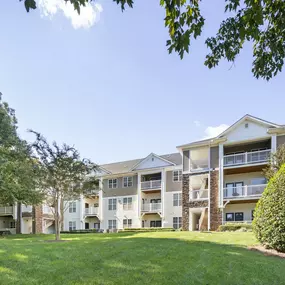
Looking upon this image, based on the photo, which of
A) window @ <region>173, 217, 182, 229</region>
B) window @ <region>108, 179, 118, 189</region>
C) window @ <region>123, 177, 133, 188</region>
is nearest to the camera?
window @ <region>173, 217, 182, 229</region>

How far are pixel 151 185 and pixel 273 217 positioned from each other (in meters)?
25.5

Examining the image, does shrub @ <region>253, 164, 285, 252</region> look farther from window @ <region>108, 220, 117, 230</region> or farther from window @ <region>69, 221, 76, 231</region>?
window @ <region>69, 221, 76, 231</region>

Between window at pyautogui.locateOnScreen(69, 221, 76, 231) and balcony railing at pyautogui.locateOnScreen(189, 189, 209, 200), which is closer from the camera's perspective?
balcony railing at pyautogui.locateOnScreen(189, 189, 209, 200)

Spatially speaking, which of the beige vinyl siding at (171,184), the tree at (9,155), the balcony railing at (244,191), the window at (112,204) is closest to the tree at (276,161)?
the balcony railing at (244,191)

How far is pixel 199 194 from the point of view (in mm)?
29438

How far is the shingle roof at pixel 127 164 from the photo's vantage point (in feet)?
116

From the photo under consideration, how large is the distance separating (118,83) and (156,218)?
25480 millimetres

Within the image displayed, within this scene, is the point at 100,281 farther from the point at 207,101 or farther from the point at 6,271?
the point at 207,101

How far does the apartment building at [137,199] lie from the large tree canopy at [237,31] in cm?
→ 2753

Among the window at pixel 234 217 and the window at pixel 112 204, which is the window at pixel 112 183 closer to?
the window at pixel 112 204

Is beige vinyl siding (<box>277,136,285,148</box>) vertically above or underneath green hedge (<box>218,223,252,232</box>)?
above

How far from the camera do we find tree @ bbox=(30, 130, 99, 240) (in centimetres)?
1655

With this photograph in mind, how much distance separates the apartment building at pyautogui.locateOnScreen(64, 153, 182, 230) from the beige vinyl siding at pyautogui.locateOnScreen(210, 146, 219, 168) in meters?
5.77

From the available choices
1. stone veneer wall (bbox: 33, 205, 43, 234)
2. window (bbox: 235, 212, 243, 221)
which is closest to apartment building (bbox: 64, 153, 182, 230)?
stone veneer wall (bbox: 33, 205, 43, 234)
